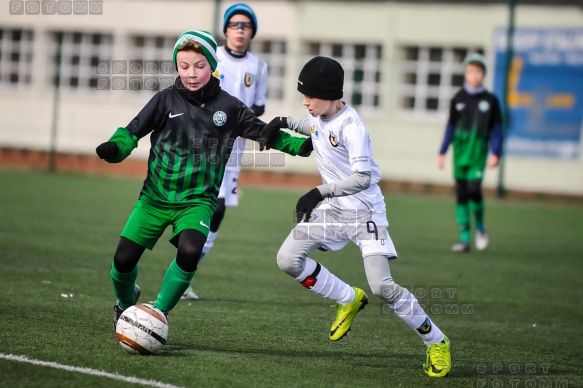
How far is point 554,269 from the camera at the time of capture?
1302cm

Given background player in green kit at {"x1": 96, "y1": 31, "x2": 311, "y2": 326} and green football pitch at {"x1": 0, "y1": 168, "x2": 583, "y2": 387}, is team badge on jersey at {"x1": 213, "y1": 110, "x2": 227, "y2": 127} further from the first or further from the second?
green football pitch at {"x1": 0, "y1": 168, "x2": 583, "y2": 387}

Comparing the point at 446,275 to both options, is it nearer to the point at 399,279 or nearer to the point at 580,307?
the point at 399,279

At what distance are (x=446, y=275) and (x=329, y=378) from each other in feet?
18.8

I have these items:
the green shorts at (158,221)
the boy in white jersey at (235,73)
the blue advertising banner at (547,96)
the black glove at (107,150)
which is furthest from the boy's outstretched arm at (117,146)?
the blue advertising banner at (547,96)

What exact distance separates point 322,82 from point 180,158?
43.5 inches

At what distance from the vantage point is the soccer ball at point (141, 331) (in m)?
6.54

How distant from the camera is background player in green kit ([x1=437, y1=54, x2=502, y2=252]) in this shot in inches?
587

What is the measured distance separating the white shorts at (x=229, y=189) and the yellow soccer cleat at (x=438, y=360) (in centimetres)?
346

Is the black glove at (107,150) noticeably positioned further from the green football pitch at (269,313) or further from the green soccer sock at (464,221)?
the green soccer sock at (464,221)

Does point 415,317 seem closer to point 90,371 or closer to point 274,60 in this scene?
point 90,371

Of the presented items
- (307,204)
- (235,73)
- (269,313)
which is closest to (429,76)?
(235,73)

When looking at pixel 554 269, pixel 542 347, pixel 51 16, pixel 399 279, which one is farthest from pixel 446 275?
pixel 51 16

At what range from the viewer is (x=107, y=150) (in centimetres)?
669

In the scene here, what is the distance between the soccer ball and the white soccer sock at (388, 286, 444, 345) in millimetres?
1531
